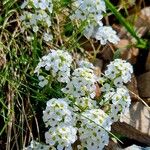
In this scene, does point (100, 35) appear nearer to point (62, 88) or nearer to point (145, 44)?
point (62, 88)

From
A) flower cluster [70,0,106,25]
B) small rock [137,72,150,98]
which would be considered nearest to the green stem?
small rock [137,72,150,98]

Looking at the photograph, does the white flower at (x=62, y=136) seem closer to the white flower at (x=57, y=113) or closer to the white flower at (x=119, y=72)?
the white flower at (x=57, y=113)

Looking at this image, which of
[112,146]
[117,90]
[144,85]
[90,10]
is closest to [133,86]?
[144,85]

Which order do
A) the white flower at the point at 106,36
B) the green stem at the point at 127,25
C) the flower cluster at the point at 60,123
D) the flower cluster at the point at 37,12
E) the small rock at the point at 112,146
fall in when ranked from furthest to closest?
the green stem at the point at 127,25 → the small rock at the point at 112,146 → the white flower at the point at 106,36 → the flower cluster at the point at 37,12 → the flower cluster at the point at 60,123

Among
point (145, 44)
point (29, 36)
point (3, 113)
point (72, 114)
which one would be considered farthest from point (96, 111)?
point (145, 44)

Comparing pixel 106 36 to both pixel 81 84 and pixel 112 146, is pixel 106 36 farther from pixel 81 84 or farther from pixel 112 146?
pixel 112 146

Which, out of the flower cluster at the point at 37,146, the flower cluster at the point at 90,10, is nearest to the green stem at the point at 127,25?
the flower cluster at the point at 90,10
